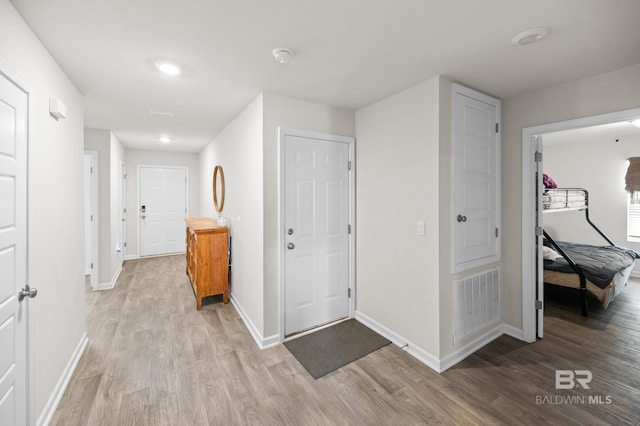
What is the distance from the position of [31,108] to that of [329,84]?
200 centimetres

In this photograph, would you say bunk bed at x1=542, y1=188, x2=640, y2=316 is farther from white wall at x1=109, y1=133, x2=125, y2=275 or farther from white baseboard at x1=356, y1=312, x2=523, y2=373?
white wall at x1=109, y1=133, x2=125, y2=275

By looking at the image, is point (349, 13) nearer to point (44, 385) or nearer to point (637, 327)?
point (44, 385)

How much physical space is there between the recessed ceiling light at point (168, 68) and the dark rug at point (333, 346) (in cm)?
256

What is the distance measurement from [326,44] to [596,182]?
20.3 ft

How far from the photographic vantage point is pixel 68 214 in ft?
7.29

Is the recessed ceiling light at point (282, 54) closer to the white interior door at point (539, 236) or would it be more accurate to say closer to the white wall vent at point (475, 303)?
the white wall vent at point (475, 303)

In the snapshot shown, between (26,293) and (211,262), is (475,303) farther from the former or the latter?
(26,293)

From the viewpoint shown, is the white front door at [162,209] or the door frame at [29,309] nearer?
the door frame at [29,309]

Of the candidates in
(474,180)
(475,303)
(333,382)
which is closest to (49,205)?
(333,382)

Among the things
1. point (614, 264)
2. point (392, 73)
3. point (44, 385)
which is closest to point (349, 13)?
point (392, 73)

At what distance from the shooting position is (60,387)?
77.0 inches

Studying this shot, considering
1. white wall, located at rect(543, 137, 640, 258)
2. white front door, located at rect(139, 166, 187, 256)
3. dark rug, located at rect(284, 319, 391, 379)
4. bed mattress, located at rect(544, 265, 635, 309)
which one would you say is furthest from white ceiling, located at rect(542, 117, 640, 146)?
white front door, located at rect(139, 166, 187, 256)

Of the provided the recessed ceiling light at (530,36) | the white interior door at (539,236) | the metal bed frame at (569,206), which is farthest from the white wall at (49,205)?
the metal bed frame at (569,206)

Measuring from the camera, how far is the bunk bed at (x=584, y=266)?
10.6ft
